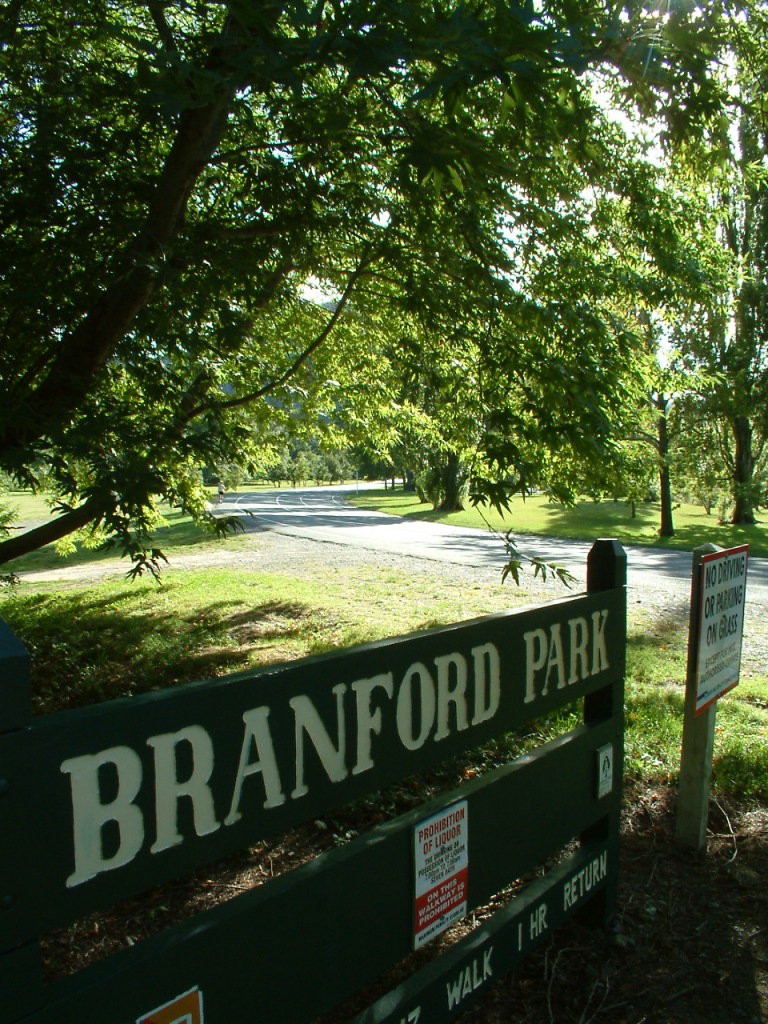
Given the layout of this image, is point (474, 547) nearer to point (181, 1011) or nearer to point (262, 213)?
point (262, 213)

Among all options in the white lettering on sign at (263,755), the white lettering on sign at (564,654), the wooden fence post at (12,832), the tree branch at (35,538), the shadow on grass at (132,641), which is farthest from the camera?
the shadow on grass at (132,641)

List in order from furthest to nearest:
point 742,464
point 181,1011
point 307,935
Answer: point 742,464
point 307,935
point 181,1011

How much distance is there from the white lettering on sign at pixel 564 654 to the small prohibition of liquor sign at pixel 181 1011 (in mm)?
1282

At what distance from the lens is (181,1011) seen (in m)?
1.44

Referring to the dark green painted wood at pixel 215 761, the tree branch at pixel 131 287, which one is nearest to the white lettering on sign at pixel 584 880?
the dark green painted wood at pixel 215 761

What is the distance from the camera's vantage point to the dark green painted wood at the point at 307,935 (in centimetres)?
135

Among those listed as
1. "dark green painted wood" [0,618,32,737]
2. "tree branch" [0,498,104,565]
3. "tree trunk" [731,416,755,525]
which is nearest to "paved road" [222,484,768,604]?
"tree branch" [0,498,104,565]

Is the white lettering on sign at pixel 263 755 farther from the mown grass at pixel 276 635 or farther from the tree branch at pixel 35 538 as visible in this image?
the tree branch at pixel 35 538

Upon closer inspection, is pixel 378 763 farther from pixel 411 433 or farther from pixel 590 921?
pixel 411 433

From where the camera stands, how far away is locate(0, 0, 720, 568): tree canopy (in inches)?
144

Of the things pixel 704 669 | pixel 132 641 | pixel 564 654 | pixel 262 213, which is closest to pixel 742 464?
pixel 132 641

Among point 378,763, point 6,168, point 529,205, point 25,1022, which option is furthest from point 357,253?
point 25,1022

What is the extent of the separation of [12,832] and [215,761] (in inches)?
15.6

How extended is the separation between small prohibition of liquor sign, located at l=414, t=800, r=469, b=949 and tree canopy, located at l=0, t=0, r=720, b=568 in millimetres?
2145
